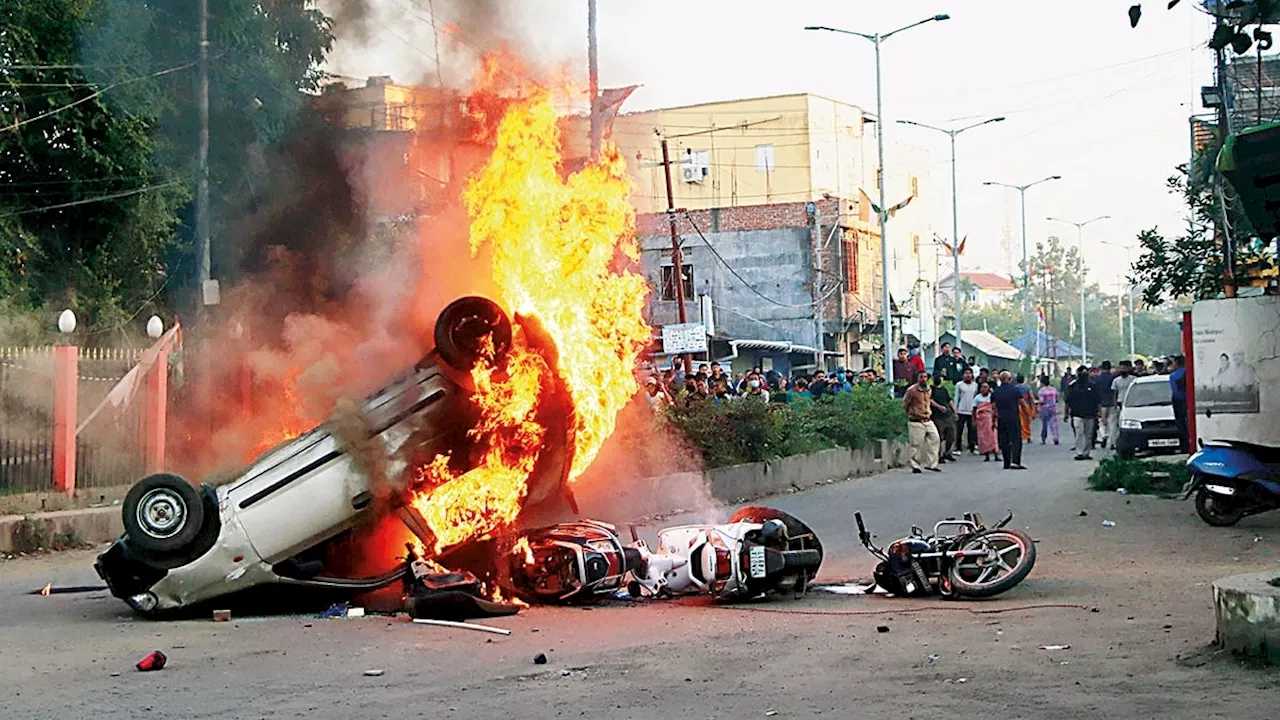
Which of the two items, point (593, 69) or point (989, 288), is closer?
point (593, 69)

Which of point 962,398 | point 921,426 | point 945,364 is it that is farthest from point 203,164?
point 945,364

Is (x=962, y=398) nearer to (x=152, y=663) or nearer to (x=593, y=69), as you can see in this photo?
(x=593, y=69)

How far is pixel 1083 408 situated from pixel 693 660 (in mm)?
20880

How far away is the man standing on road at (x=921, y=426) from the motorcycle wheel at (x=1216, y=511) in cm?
953

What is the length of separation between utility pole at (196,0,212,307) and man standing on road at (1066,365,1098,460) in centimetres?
1589

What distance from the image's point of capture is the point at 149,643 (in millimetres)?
9516

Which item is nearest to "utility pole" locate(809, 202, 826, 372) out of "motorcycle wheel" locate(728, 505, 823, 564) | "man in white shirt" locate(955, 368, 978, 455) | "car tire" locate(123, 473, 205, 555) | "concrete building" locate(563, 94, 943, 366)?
"concrete building" locate(563, 94, 943, 366)

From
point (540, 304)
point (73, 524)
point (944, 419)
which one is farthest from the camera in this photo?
point (944, 419)

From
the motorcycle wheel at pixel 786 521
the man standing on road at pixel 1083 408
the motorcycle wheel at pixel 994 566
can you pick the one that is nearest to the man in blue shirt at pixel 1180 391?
the man standing on road at pixel 1083 408

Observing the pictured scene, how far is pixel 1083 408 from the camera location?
27672 millimetres

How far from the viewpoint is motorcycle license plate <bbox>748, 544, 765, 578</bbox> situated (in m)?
10.7

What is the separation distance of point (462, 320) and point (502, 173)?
2083 millimetres

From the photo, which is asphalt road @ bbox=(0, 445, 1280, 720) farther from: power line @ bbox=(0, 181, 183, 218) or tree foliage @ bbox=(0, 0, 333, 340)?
power line @ bbox=(0, 181, 183, 218)

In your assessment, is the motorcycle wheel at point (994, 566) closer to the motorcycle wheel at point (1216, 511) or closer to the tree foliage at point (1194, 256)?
the motorcycle wheel at point (1216, 511)
